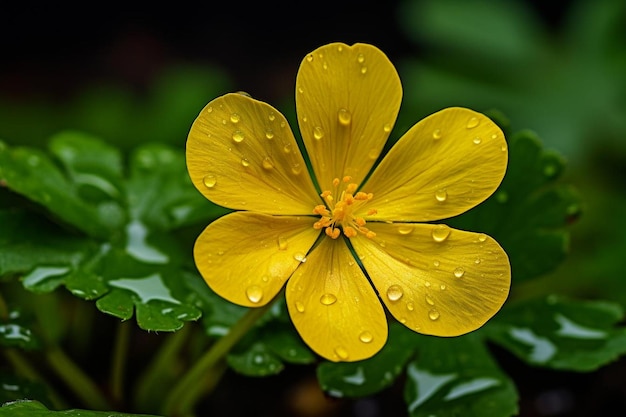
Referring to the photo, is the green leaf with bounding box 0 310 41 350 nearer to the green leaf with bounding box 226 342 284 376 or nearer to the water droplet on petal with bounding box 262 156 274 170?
the green leaf with bounding box 226 342 284 376

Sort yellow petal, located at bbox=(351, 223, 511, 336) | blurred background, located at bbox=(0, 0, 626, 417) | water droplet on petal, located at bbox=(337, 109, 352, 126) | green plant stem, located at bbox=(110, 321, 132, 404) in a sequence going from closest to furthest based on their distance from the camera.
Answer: yellow petal, located at bbox=(351, 223, 511, 336), water droplet on petal, located at bbox=(337, 109, 352, 126), green plant stem, located at bbox=(110, 321, 132, 404), blurred background, located at bbox=(0, 0, 626, 417)

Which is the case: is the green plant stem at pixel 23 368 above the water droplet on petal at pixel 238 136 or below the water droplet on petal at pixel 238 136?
below

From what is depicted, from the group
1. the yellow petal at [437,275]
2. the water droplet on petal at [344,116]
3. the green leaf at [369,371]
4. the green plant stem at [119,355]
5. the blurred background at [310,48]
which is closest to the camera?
the yellow petal at [437,275]

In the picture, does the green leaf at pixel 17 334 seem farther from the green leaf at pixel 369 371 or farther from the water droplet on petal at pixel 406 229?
the water droplet on petal at pixel 406 229

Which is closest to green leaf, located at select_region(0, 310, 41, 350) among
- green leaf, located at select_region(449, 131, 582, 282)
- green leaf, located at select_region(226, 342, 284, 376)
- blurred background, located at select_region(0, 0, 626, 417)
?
green leaf, located at select_region(226, 342, 284, 376)

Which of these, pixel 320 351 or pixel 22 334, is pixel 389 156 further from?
pixel 22 334

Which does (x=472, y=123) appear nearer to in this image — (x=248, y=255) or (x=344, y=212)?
(x=344, y=212)

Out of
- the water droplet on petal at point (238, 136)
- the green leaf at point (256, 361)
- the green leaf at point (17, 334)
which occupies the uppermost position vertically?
the water droplet on petal at point (238, 136)

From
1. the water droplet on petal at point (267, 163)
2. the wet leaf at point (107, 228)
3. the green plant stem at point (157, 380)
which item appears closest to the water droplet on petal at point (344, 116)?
the water droplet on petal at point (267, 163)
